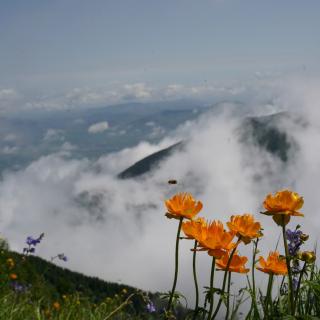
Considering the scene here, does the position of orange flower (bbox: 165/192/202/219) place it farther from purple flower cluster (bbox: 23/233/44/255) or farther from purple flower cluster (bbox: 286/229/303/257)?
purple flower cluster (bbox: 23/233/44/255)

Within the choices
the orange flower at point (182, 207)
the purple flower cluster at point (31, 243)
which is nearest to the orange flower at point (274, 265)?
the orange flower at point (182, 207)

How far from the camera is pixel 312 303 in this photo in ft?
13.1

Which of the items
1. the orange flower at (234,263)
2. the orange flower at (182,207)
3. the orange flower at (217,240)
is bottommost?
the orange flower at (234,263)

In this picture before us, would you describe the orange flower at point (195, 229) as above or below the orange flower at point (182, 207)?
below

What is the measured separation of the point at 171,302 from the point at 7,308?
2.93 m

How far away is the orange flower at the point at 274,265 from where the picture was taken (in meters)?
3.68

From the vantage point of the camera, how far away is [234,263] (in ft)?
11.6

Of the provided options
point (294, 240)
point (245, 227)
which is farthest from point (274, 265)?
point (294, 240)

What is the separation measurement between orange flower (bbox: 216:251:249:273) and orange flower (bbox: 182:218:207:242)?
1.02 ft

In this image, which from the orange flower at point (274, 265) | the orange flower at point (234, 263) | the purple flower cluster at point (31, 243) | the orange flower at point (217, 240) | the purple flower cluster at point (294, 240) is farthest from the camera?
the purple flower cluster at point (31, 243)

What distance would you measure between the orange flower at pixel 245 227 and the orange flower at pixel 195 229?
0.18 m

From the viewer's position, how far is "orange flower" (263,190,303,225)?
131 inches

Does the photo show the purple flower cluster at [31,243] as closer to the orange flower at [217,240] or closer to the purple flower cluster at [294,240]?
the purple flower cluster at [294,240]

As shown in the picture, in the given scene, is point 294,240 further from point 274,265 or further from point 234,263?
point 234,263
